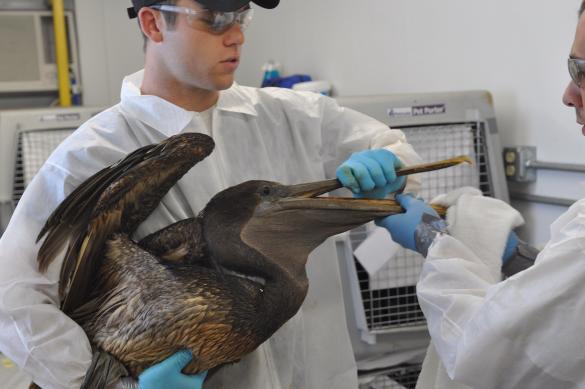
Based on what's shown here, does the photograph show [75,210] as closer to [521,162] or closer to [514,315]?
[514,315]

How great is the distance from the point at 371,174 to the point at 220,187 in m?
0.28

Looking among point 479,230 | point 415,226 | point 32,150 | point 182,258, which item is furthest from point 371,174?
point 32,150

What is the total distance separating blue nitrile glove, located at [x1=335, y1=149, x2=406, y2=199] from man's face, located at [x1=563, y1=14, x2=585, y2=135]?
0.31 metres

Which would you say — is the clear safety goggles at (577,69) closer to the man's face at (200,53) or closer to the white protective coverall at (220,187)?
the white protective coverall at (220,187)

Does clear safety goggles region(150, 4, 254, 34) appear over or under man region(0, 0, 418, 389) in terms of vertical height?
over

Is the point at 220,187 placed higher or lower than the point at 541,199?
higher

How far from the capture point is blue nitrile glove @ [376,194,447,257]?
1.15 metres

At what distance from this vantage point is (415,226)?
116 centimetres

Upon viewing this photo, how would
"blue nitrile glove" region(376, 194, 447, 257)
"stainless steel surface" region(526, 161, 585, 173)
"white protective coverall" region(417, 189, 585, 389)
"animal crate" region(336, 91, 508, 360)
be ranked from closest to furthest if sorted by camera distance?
"white protective coverall" region(417, 189, 585, 389), "blue nitrile glove" region(376, 194, 447, 257), "stainless steel surface" region(526, 161, 585, 173), "animal crate" region(336, 91, 508, 360)

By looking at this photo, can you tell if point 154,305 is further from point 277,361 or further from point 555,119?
point 555,119

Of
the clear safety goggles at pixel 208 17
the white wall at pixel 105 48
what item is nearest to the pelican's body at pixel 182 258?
the clear safety goggles at pixel 208 17

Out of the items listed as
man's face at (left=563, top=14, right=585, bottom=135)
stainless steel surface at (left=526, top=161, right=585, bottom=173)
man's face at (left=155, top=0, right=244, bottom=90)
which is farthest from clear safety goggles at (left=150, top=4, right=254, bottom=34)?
stainless steel surface at (left=526, top=161, right=585, bottom=173)

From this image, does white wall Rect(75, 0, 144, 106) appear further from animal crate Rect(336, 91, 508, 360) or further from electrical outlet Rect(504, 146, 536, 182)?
electrical outlet Rect(504, 146, 536, 182)

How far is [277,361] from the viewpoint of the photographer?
130 cm
